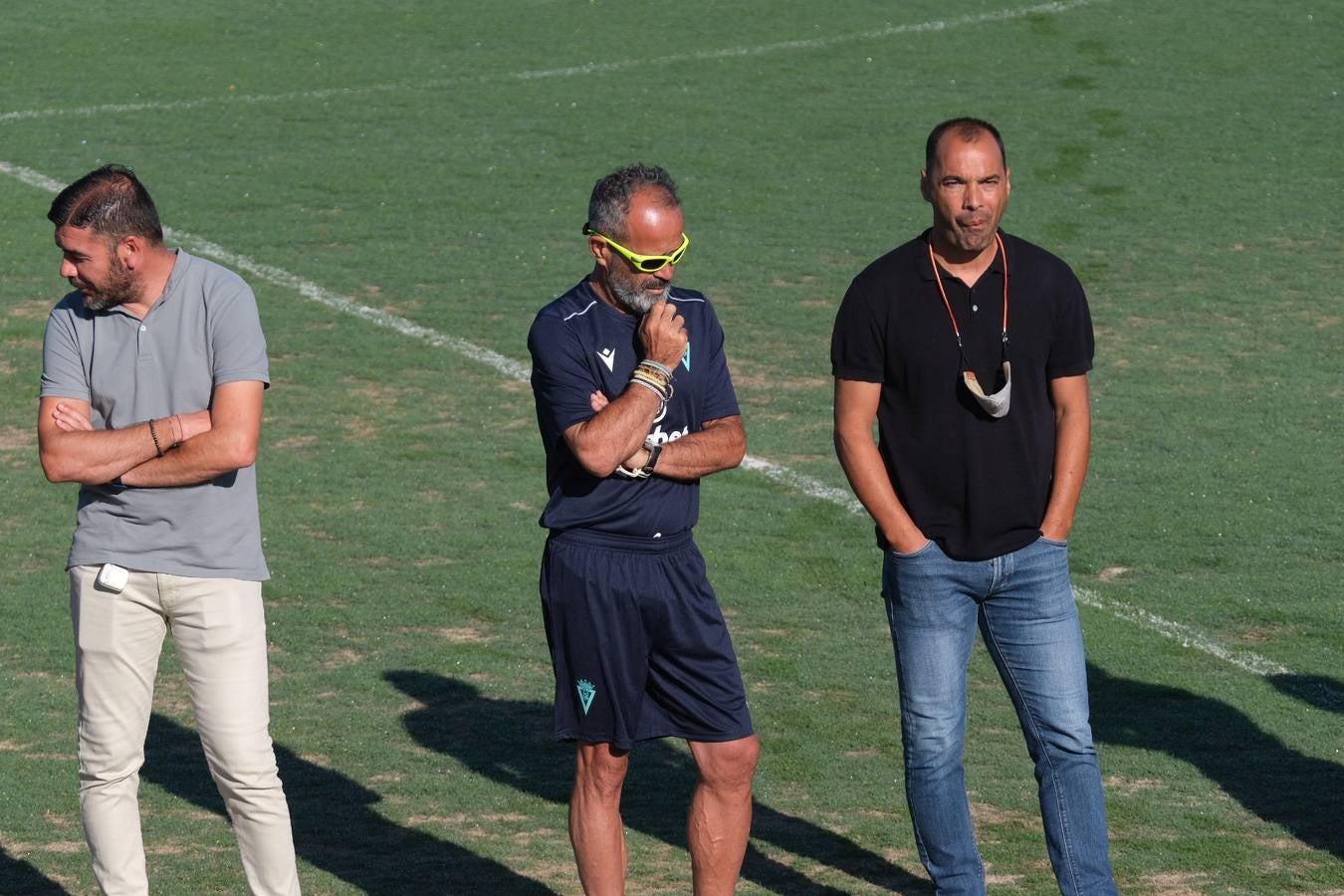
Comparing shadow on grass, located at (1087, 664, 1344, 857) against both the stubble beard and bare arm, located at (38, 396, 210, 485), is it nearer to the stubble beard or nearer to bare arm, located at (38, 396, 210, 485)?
bare arm, located at (38, 396, 210, 485)

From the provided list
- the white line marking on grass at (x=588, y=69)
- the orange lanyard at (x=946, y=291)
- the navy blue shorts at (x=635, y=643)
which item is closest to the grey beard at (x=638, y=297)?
the navy blue shorts at (x=635, y=643)

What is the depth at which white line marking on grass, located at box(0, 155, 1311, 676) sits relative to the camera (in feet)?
28.0

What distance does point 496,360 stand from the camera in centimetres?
1362

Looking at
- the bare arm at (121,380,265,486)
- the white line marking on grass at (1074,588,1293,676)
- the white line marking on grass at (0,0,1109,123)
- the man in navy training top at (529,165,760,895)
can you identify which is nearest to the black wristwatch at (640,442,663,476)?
the man in navy training top at (529,165,760,895)

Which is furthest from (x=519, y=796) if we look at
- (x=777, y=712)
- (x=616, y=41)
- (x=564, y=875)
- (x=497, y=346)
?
(x=616, y=41)

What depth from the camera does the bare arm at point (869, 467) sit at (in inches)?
208

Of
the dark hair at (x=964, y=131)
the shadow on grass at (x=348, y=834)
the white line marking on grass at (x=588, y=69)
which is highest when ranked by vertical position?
the white line marking on grass at (x=588, y=69)

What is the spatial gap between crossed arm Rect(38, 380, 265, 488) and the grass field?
1.54 metres

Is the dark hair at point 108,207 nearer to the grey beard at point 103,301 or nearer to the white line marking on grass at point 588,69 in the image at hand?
the grey beard at point 103,301

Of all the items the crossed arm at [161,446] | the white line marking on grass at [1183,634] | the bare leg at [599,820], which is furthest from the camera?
the white line marking on grass at [1183,634]

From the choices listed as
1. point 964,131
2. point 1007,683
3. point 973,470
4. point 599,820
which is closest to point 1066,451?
point 973,470

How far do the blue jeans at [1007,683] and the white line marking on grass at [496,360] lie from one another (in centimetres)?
312

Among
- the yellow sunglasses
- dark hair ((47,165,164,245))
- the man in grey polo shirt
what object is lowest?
the man in grey polo shirt

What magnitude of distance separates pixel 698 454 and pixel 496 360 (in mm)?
8468
